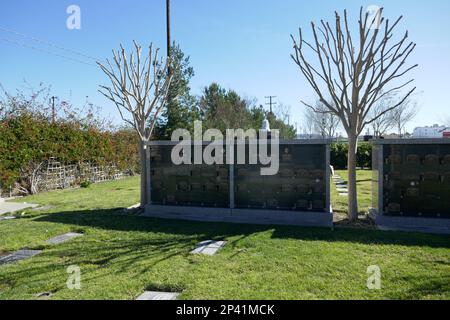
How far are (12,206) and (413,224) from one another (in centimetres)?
977

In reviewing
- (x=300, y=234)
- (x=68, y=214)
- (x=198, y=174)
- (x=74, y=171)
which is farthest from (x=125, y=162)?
(x=300, y=234)

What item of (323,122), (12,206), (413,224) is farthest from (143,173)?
(323,122)

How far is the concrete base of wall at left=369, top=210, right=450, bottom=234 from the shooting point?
19.4ft

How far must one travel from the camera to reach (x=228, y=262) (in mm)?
4336

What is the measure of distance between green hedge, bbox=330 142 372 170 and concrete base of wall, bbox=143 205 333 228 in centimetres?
1534

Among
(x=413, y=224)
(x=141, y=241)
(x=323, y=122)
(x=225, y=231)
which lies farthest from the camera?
(x=323, y=122)

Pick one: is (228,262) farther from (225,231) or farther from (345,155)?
(345,155)

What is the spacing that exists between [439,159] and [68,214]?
7.88m

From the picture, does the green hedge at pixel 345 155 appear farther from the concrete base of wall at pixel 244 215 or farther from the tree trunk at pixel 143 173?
the tree trunk at pixel 143 173

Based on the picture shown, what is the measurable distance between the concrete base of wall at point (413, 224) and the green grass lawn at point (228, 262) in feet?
1.72

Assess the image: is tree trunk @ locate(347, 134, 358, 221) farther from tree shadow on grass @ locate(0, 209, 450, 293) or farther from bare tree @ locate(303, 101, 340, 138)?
bare tree @ locate(303, 101, 340, 138)

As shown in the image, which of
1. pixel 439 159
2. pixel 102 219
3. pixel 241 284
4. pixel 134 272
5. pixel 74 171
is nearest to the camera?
pixel 241 284

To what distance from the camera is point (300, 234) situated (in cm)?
566

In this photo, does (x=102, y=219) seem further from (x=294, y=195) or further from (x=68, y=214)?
(x=294, y=195)
